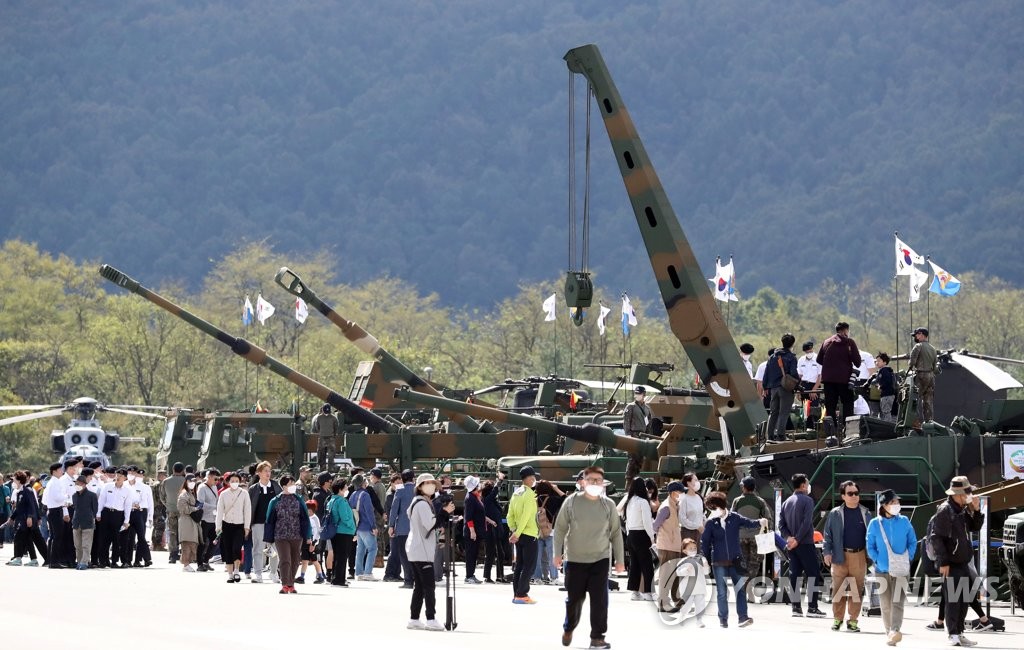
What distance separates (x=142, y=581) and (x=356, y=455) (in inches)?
421

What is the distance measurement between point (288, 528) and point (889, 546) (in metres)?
7.88

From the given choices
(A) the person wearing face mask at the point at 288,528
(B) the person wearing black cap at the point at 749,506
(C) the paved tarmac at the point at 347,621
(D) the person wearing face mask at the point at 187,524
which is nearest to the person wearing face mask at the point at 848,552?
(C) the paved tarmac at the point at 347,621

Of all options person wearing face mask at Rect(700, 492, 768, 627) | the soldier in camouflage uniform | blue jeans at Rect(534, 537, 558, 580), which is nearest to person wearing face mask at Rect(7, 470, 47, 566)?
the soldier in camouflage uniform

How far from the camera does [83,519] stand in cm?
2614

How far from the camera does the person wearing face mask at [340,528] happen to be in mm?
23328

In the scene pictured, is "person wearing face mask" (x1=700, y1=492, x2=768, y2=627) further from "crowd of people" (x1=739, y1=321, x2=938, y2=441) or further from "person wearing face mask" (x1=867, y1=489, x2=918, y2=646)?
"crowd of people" (x1=739, y1=321, x2=938, y2=441)

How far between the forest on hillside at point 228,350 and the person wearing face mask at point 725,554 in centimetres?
4652

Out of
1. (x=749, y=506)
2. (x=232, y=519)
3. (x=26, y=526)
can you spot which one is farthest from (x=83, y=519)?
(x=749, y=506)

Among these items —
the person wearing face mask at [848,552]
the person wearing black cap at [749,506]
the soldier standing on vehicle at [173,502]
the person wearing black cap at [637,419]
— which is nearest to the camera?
the person wearing face mask at [848,552]

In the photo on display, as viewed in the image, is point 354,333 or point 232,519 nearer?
point 232,519

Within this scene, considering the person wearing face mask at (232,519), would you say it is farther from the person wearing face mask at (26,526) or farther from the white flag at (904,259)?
the white flag at (904,259)

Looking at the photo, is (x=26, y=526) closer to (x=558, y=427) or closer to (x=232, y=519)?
(x=232, y=519)

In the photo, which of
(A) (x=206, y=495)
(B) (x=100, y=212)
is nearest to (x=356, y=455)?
(A) (x=206, y=495)

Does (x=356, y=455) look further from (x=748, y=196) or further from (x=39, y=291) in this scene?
A: (x=748, y=196)
